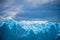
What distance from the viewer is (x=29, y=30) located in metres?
2.42

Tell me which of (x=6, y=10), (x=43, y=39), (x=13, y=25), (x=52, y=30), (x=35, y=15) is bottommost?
(x=43, y=39)

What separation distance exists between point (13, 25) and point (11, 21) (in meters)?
0.10

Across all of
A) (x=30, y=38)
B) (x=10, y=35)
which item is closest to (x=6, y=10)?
(x=10, y=35)

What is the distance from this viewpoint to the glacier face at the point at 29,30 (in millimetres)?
2396

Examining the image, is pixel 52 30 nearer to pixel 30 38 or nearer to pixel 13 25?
pixel 30 38

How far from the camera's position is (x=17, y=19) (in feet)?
8.07

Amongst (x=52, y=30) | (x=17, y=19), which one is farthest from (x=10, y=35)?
(x=52, y=30)

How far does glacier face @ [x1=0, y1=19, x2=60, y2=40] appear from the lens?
2396mm

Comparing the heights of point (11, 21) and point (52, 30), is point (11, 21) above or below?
above

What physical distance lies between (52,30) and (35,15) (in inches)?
18.9

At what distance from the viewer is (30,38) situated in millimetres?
2406

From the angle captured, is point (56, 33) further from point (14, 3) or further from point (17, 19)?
point (14, 3)

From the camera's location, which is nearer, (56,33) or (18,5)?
(56,33)

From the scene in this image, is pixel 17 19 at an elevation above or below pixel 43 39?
above
